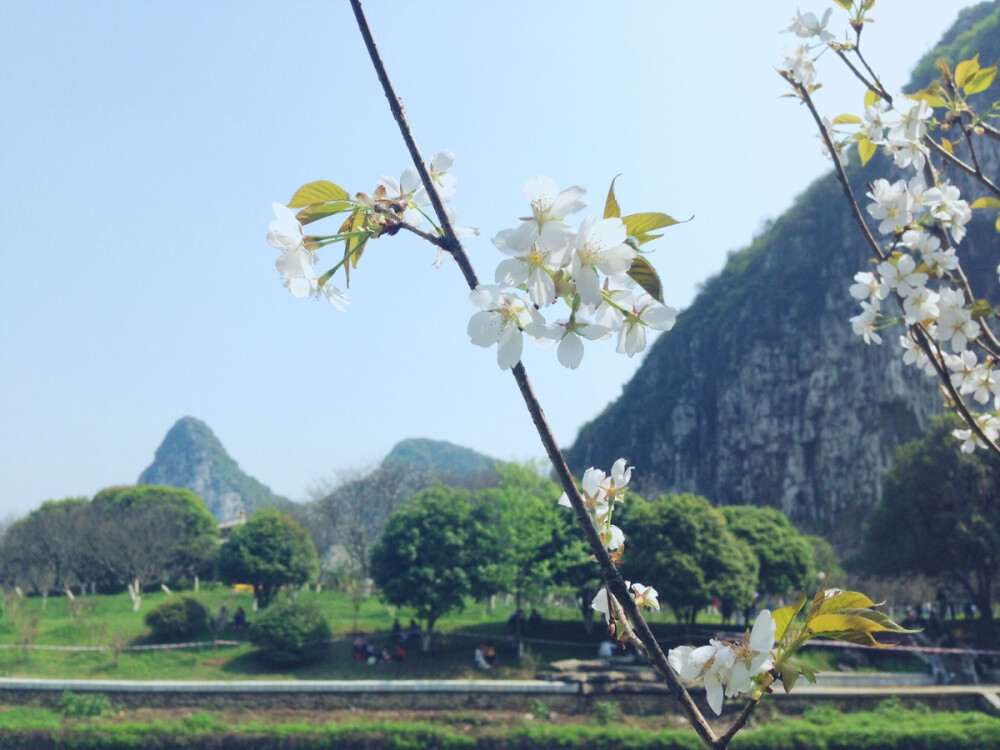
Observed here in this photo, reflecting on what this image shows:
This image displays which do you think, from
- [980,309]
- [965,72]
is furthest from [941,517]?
[965,72]

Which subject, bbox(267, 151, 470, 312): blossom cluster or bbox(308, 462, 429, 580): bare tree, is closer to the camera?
bbox(267, 151, 470, 312): blossom cluster

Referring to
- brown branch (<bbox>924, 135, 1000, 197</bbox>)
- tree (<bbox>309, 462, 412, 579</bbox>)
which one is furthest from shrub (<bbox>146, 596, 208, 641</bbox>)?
brown branch (<bbox>924, 135, 1000, 197</bbox>)

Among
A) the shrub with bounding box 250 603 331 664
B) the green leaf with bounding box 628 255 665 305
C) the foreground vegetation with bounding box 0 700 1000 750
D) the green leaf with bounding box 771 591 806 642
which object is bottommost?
the foreground vegetation with bounding box 0 700 1000 750

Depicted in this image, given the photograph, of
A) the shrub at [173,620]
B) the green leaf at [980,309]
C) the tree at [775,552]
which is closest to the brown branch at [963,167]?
the green leaf at [980,309]

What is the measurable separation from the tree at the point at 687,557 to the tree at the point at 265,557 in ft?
27.0

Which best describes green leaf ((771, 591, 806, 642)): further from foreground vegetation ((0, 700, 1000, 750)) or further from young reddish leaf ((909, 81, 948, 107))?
foreground vegetation ((0, 700, 1000, 750))

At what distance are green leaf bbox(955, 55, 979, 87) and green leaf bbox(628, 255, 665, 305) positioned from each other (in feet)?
5.19

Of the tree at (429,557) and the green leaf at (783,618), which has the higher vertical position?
the green leaf at (783,618)

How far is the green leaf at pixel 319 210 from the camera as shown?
0.95 metres

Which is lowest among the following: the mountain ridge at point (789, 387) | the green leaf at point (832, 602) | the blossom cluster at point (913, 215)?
the green leaf at point (832, 602)

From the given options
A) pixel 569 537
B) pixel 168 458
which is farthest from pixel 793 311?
pixel 168 458

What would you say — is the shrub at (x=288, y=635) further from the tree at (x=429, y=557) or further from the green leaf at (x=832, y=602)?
the green leaf at (x=832, y=602)

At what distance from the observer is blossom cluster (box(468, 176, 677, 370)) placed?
30.5 inches

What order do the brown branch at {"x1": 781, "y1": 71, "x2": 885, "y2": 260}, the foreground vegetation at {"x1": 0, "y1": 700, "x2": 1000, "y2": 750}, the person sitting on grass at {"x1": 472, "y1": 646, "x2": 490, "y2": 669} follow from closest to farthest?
the brown branch at {"x1": 781, "y1": 71, "x2": 885, "y2": 260} → the foreground vegetation at {"x1": 0, "y1": 700, "x2": 1000, "y2": 750} → the person sitting on grass at {"x1": 472, "y1": 646, "x2": 490, "y2": 669}
